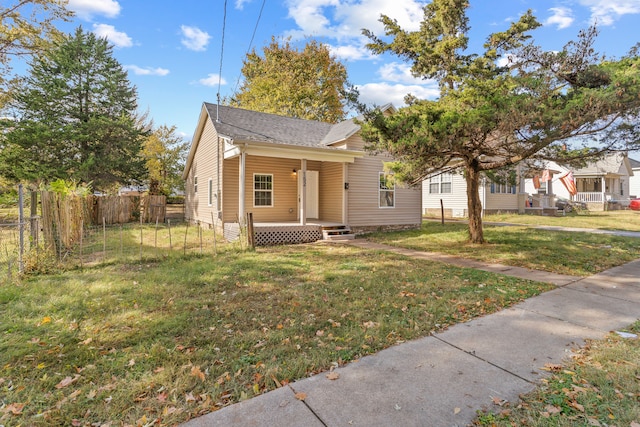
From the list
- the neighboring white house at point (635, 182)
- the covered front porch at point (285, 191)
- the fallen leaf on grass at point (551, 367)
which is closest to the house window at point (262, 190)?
the covered front porch at point (285, 191)

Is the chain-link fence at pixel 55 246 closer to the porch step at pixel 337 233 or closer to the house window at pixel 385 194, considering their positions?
the porch step at pixel 337 233

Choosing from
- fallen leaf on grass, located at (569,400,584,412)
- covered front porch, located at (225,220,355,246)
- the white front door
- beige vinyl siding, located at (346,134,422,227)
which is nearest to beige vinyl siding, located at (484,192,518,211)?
beige vinyl siding, located at (346,134,422,227)

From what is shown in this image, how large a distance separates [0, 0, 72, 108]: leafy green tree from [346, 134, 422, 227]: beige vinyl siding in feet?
49.6

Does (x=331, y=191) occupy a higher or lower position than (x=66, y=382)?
higher

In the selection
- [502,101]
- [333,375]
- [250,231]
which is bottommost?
[333,375]

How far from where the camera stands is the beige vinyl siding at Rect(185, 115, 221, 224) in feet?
41.3

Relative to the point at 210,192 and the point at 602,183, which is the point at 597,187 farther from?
the point at 210,192

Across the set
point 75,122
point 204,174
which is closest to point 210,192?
point 204,174

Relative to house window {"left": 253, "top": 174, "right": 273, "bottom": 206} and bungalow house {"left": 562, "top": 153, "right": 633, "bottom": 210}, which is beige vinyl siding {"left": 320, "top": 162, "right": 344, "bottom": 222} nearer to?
house window {"left": 253, "top": 174, "right": 273, "bottom": 206}

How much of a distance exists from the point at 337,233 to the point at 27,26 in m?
16.8

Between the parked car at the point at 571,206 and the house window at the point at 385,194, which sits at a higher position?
the house window at the point at 385,194

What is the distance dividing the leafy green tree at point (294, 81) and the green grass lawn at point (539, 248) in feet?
56.0

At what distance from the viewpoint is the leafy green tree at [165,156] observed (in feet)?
84.5

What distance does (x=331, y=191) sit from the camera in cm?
1284
